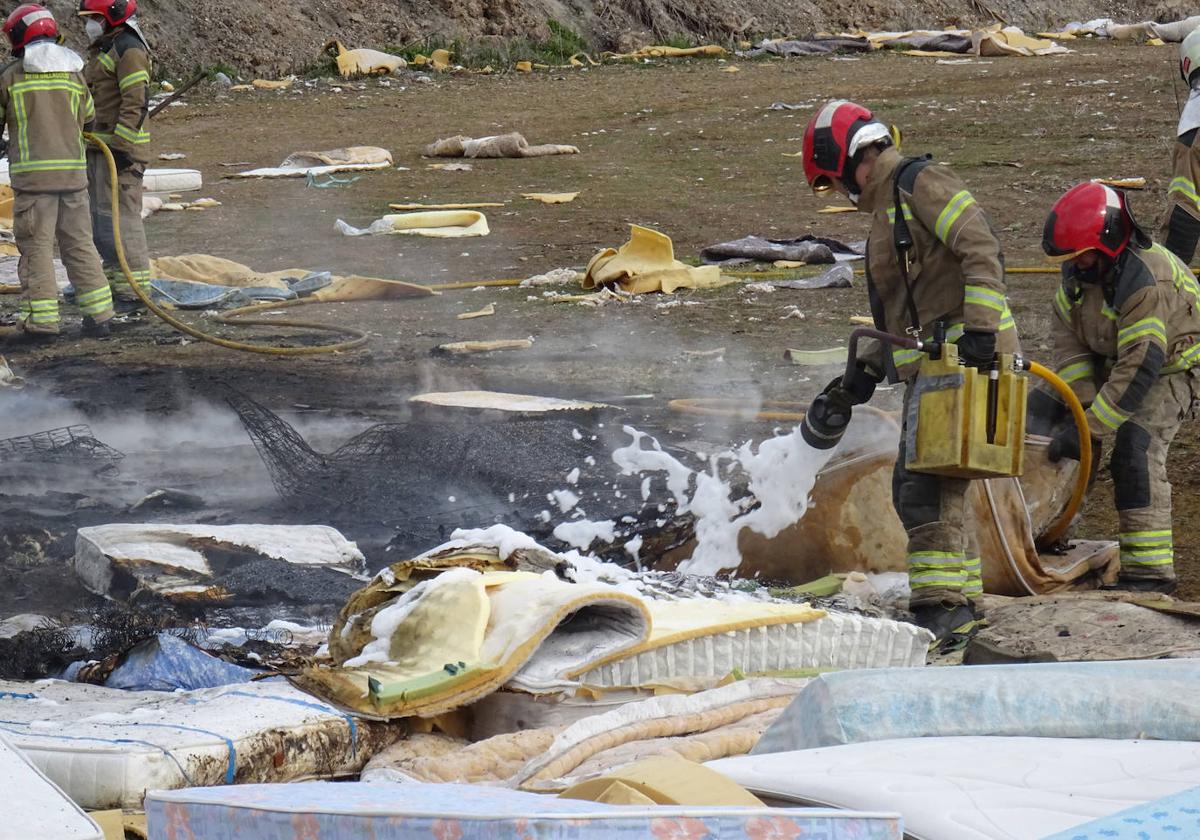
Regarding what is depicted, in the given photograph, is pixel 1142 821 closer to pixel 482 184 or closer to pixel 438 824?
pixel 438 824

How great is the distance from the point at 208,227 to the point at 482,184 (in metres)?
2.75

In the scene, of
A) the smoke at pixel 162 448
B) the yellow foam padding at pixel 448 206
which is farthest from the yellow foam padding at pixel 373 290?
the yellow foam padding at pixel 448 206

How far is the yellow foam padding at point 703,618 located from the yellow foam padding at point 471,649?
41 mm

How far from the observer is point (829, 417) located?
500 centimetres

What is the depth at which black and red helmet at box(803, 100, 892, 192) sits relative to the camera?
4633 mm

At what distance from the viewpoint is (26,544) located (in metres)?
5.25

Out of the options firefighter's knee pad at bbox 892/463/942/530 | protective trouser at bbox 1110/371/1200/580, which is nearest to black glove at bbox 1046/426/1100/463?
protective trouser at bbox 1110/371/1200/580

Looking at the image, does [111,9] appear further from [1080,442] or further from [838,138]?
[1080,442]

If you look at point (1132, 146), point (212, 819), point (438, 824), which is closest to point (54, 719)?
point (212, 819)

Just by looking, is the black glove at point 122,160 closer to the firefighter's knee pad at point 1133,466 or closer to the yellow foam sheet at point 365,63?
the firefighter's knee pad at point 1133,466

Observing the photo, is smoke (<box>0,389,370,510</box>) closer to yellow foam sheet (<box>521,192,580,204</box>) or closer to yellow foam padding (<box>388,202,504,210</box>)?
yellow foam padding (<box>388,202,504,210</box>)

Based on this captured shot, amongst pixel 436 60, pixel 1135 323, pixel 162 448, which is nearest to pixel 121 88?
pixel 162 448

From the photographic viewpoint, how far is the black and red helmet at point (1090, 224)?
482 centimetres

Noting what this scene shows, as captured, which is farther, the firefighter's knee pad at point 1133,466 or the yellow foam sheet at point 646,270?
the yellow foam sheet at point 646,270
